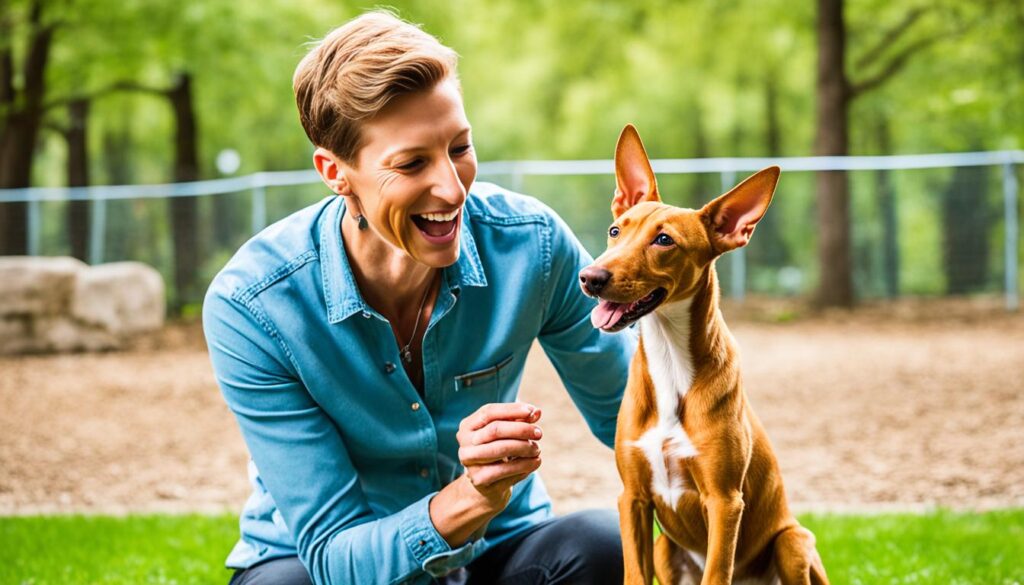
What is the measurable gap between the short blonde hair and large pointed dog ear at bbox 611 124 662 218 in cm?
44

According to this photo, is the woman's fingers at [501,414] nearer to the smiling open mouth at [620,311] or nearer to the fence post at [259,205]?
the smiling open mouth at [620,311]

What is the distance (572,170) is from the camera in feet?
48.1

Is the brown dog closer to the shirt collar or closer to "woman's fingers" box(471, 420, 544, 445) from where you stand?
"woman's fingers" box(471, 420, 544, 445)

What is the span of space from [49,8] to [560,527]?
1331 cm

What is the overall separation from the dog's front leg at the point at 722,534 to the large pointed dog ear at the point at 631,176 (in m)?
0.72

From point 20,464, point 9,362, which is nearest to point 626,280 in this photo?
point 20,464

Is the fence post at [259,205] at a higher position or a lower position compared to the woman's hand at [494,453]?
higher

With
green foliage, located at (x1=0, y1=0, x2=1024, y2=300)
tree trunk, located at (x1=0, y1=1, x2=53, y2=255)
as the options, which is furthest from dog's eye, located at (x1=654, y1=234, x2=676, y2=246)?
tree trunk, located at (x1=0, y1=1, x2=53, y2=255)

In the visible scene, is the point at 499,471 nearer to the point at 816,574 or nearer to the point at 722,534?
the point at 722,534

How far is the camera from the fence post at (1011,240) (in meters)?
14.4

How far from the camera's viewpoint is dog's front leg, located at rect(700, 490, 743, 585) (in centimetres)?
243

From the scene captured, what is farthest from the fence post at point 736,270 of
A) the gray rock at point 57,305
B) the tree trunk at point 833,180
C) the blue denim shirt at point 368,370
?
the blue denim shirt at point 368,370

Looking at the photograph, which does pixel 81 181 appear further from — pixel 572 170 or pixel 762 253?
pixel 762 253

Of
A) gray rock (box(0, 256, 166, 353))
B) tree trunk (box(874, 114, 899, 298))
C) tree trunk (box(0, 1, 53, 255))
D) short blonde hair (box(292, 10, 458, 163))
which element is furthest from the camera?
tree trunk (box(874, 114, 899, 298))
